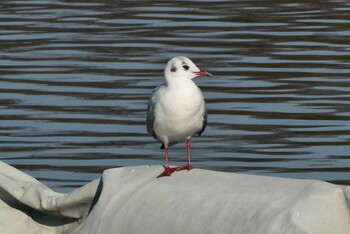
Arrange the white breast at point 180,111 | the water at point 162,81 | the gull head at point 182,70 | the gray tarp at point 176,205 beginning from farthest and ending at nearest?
the water at point 162,81
the gull head at point 182,70
the white breast at point 180,111
the gray tarp at point 176,205

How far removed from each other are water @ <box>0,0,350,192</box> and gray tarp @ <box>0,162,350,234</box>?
2721 millimetres

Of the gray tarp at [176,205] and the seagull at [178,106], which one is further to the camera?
the seagull at [178,106]

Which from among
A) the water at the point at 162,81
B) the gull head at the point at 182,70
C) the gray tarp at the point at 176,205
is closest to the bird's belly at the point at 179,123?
the gull head at the point at 182,70

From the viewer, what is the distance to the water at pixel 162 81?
1076 centimetres

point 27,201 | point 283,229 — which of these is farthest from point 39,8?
point 283,229

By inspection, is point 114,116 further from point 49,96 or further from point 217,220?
point 217,220

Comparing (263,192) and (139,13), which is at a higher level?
(263,192)

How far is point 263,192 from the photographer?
6199 millimetres

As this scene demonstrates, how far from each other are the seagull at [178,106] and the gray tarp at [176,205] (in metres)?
0.54

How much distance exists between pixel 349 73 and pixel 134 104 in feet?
7.44

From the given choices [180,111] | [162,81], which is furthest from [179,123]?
[162,81]

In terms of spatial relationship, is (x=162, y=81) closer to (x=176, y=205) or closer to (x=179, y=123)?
(x=179, y=123)

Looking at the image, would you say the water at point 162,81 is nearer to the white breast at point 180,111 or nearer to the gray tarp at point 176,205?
the white breast at point 180,111

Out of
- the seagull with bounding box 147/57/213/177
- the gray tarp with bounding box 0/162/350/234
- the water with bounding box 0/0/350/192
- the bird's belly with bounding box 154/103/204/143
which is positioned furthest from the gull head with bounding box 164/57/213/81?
the water with bounding box 0/0/350/192
